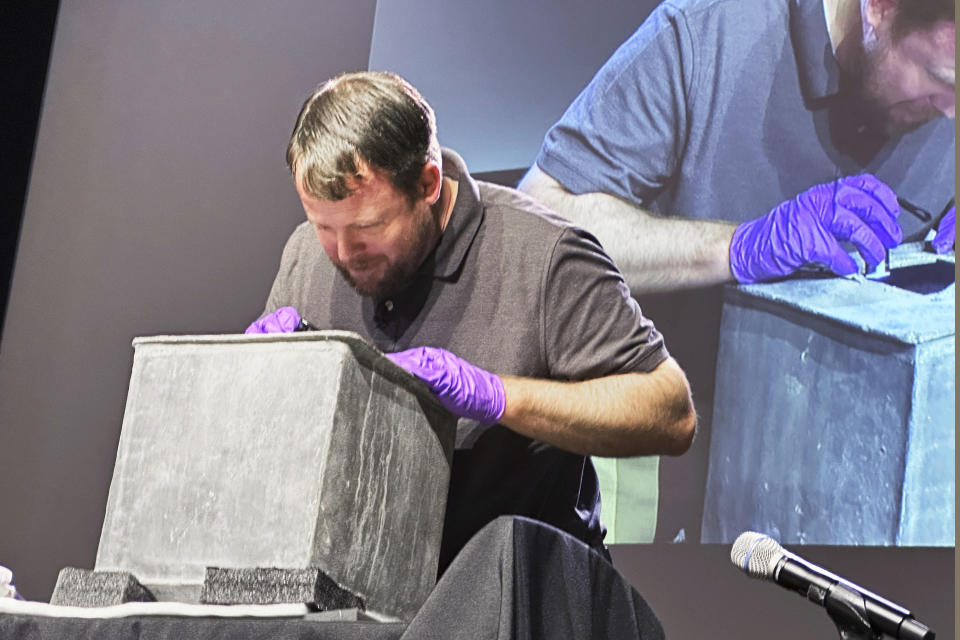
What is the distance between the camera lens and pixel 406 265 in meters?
1.63

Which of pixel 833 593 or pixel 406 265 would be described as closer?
pixel 833 593

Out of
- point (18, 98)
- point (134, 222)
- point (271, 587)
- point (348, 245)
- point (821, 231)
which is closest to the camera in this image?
point (271, 587)

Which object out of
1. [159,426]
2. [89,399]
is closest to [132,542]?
[159,426]

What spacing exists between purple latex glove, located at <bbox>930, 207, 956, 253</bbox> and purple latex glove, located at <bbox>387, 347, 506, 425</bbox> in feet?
3.34

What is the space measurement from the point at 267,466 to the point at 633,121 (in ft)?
5.24

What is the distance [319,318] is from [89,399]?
151 centimetres

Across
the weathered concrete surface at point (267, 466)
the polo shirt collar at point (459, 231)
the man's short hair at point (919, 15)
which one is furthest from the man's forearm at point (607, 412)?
the man's short hair at point (919, 15)

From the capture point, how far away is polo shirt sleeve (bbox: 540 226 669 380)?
160cm

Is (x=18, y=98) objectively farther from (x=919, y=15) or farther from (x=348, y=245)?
(x=919, y=15)

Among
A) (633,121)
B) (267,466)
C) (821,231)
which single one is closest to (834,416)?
(821,231)

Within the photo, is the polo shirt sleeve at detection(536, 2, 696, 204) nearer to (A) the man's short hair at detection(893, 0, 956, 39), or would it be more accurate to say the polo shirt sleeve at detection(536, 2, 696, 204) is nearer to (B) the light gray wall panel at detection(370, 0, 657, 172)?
(B) the light gray wall panel at detection(370, 0, 657, 172)

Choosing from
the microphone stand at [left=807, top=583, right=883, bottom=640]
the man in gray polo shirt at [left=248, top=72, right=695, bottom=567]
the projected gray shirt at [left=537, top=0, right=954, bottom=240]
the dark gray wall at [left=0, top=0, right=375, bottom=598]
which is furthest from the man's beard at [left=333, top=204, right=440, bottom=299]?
the dark gray wall at [left=0, top=0, right=375, bottom=598]

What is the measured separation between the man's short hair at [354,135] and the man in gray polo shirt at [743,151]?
0.92 metres

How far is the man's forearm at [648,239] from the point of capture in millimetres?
2305
